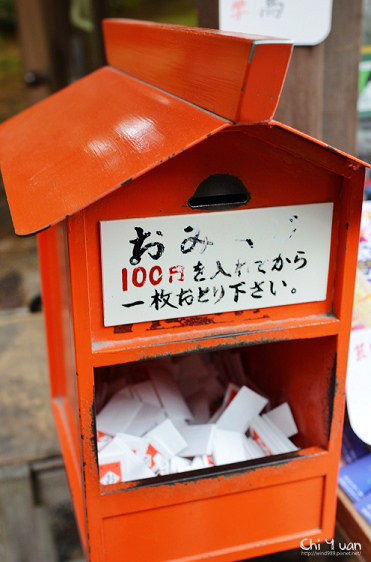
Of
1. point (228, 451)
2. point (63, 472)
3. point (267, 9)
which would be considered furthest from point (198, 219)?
point (63, 472)

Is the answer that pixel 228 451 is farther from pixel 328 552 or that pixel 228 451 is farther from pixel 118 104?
pixel 118 104

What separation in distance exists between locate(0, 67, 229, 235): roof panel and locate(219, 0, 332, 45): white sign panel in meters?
0.35

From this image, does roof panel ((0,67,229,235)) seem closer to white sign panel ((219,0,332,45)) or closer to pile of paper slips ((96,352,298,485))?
white sign panel ((219,0,332,45))

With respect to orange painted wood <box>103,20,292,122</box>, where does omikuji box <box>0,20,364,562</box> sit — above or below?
below

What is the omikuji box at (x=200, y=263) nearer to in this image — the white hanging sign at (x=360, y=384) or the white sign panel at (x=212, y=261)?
the white sign panel at (x=212, y=261)

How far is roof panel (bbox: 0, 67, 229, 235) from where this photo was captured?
98 cm

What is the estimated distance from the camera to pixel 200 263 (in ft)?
3.73

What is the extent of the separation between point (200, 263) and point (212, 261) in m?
0.03

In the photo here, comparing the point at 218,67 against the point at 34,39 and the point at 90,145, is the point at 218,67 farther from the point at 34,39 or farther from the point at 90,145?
the point at 34,39

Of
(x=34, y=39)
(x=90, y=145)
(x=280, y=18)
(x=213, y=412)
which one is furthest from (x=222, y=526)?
(x=34, y=39)

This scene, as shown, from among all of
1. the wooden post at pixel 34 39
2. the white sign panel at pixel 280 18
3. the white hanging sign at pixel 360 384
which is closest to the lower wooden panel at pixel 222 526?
the white hanging sign at pixel 360 384

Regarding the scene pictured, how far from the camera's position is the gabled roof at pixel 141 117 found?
93 cm

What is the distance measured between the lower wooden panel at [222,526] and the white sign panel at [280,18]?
1207 millimetres

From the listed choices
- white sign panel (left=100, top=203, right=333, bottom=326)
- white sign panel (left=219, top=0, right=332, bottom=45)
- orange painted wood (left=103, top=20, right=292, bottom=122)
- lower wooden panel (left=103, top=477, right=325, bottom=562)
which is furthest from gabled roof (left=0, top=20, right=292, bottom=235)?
lower wooden panel (left=103, top=477, right=325, bottom=562)
